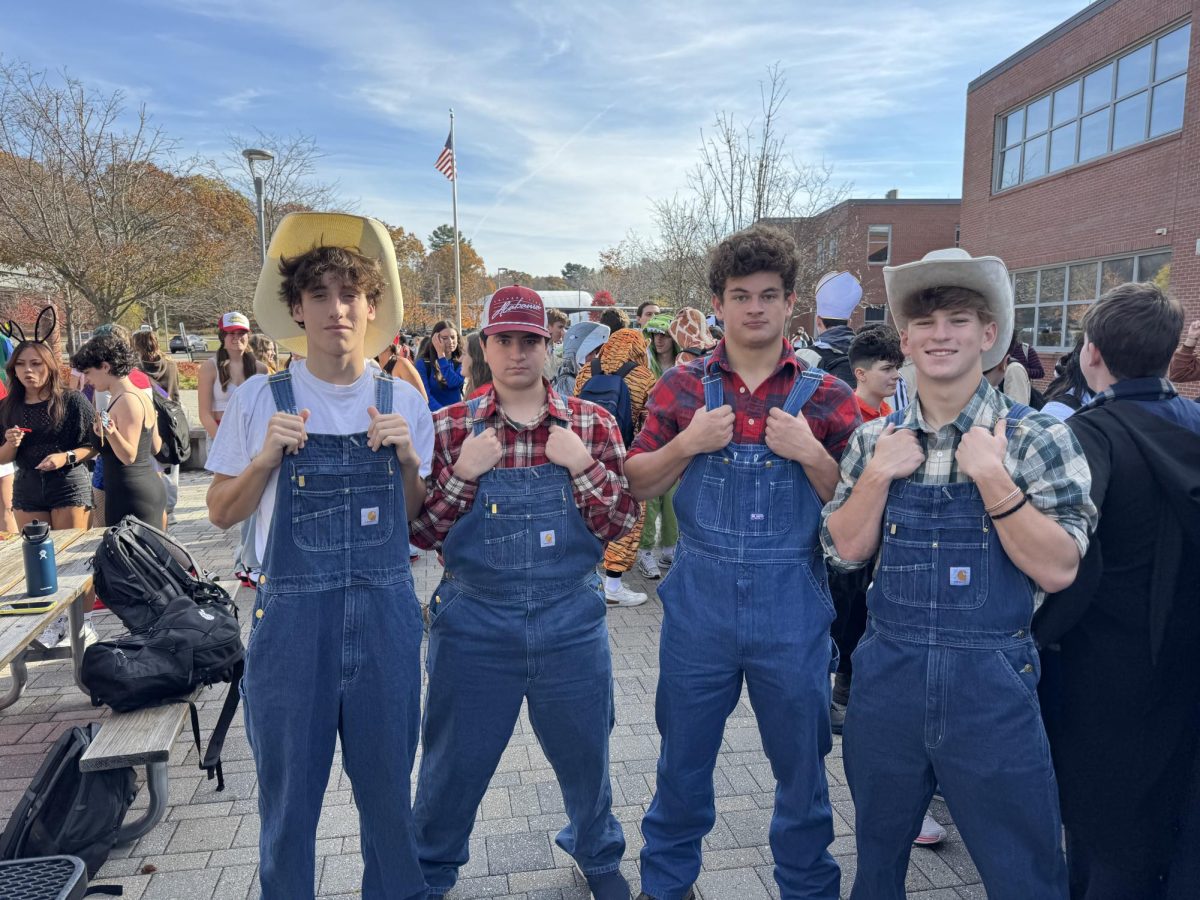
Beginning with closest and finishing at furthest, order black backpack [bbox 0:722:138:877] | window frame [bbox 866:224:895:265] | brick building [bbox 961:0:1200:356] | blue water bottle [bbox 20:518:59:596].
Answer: black backpack [bbox 0:722:138:877]
blue water bottle [bbox 20:518:59:596]
brick building [bbox 961:0:1200:356]
window frame [bbox 866:224:895:265]

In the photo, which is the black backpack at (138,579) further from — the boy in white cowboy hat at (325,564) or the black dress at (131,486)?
the boy in white cowboy hat at (325,564)

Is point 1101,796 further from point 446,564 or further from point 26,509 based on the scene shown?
point 26,509

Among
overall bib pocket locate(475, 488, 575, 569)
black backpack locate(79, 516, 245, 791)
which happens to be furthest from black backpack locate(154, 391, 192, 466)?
overall bib pocket locate(475, 488, 575, 569)

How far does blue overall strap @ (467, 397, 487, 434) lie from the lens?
232 cm

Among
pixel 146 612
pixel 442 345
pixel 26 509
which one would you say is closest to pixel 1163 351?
pixel 146 612

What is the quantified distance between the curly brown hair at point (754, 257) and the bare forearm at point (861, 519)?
746 mm

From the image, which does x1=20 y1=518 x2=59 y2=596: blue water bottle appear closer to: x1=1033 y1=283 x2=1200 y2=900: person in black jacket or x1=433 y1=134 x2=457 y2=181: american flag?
x1=1033 y1=283 x2=1200 y2=900: person in black jacket

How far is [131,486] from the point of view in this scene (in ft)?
16.4

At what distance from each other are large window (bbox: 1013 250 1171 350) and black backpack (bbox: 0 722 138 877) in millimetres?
17016

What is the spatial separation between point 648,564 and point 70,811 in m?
4.29

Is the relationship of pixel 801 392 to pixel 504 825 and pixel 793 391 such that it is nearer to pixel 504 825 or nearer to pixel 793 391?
pixel 793 391

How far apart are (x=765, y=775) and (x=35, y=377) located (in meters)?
5.05

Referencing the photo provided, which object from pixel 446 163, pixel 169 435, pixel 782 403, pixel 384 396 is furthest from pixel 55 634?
pixel 446 163

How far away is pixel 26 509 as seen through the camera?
493cm
